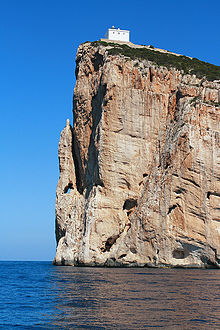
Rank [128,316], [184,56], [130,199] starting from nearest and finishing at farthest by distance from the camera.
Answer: [128,316]
[130,199]
[184,56]

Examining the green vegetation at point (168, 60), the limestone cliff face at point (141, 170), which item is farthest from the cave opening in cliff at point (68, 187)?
the green vegetation at point (168, 60)

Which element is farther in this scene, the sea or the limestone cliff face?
the limestone cliff face

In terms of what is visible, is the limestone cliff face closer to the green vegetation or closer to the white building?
the green vegetation

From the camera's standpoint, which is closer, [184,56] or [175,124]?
[175,124]

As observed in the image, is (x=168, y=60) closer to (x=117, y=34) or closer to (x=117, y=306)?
(x=117, y=34)

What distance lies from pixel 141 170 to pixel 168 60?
1460 centimetres

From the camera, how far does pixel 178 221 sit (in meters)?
44.4

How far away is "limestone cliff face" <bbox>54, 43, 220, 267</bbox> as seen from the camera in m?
44.2

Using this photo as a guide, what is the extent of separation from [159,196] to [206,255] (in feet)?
24.1

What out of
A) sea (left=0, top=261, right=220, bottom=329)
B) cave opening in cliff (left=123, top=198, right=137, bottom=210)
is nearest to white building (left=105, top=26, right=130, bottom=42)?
cave opening in cliff (left=123, top=198, right=137, bottom=210)

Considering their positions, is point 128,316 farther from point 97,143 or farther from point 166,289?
point 97,143

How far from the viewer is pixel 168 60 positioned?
55.4 m

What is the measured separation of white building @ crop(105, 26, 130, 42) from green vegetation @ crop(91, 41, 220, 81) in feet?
18.7

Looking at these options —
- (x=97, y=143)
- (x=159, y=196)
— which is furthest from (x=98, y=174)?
(x=159, y=196)
